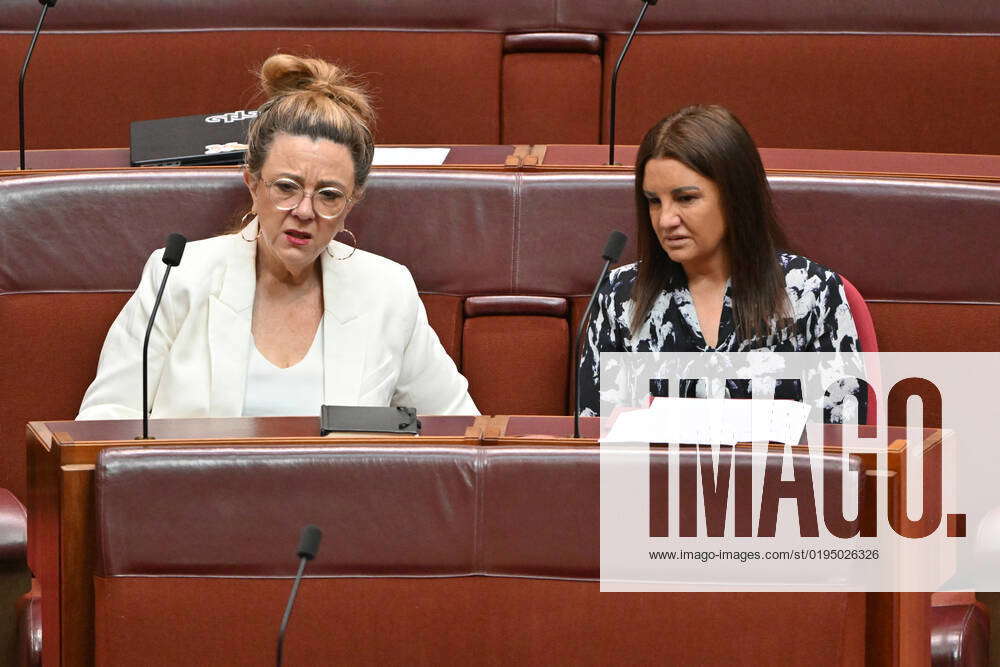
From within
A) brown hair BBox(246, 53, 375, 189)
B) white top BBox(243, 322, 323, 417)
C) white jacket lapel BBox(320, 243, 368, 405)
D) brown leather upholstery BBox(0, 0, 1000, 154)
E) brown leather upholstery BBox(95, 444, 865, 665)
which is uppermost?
brown leather upholstery BBox(0, 0, 1000, 154)

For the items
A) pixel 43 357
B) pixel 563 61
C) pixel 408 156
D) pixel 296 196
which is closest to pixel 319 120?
pixel 296 196

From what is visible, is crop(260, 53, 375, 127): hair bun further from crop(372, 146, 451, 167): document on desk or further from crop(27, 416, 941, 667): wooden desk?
crop(27, 416, 941, 667): wooden desk

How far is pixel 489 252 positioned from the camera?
106 cm

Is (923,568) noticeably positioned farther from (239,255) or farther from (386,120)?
(386,120)

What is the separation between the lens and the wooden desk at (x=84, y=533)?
26.2 inches

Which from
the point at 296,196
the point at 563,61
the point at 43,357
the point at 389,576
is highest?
the point at 563,61

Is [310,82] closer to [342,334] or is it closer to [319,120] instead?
[319,120]

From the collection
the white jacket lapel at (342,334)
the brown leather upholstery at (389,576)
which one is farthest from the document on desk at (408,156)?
the brown leather upholstery at (389,576)

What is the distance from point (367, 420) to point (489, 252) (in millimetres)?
348

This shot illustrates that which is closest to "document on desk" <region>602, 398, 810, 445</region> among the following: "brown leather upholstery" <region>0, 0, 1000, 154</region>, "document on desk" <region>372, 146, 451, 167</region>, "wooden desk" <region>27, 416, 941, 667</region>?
"wooden desk" <region>27, 416, 941, 667</region>

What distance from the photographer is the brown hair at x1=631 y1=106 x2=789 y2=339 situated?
3.09ft

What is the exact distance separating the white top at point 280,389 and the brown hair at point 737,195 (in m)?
0.22

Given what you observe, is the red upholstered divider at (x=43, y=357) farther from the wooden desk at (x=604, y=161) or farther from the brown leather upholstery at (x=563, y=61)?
the brown leather upholstery at (x=563, y=61)

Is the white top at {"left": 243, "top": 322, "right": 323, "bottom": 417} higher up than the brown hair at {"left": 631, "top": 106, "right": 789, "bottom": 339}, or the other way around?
the brown hair at {"left": 631, "top": 106, "right": 789, "bottom": 339}
